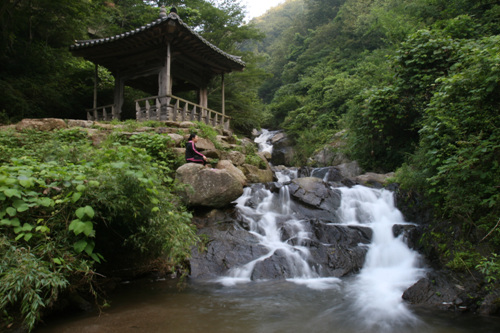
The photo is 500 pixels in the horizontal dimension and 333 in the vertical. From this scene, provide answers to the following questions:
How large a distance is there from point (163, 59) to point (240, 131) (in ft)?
26.5

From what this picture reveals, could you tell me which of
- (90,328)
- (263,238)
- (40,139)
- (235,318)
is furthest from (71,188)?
(40,139)

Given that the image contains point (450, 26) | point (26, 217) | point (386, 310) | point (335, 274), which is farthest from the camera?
point (450, 26)

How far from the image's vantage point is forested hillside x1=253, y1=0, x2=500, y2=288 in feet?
15.5

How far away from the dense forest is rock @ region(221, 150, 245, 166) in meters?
2.25

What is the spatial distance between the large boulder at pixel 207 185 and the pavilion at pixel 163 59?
16.0 ft

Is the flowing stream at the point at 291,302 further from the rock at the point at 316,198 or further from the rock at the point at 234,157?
the rock at the point at 234,157

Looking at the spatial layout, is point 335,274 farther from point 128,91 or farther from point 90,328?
point 128,91

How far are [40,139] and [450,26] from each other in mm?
12769

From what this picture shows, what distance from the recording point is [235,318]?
12.4 ft

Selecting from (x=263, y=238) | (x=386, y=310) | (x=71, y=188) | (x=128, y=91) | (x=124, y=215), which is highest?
(x=128, y=91)

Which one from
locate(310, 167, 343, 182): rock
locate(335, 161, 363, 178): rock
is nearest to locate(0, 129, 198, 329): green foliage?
locate(310, 167, 343, 182): rock

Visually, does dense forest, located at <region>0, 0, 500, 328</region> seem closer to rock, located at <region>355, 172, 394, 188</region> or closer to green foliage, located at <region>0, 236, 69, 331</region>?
green foliage, located at <region>0, 236, 69, 331</region>

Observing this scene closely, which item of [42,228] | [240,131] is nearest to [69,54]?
[240,131]

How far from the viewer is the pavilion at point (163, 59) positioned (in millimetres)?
10938
